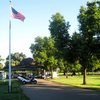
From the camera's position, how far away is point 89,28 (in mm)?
52500

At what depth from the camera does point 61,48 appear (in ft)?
197

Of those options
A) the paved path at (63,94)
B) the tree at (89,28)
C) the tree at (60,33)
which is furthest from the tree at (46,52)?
the paved path at (63,94)

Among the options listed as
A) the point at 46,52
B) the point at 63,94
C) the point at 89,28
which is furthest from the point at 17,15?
the point at 46,52

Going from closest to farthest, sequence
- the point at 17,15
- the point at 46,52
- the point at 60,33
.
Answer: the point at 17,15 < the point at 60,33 < the point at 46,52

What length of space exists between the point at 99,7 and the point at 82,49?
307 inches

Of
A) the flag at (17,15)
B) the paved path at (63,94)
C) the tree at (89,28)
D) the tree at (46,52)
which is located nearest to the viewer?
the paved path at (63,94)

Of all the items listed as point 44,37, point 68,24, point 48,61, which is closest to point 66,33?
point 68,24

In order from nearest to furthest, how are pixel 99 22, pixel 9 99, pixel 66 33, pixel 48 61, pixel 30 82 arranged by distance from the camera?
pixel 9 99, pixel 99 22, pixel 66 33, pixel 30 82, pixel 48 61

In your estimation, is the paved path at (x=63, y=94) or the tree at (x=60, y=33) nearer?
the paved path at (x=63, y=94)

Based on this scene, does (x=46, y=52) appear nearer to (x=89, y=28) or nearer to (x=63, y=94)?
(x=89, y=28)

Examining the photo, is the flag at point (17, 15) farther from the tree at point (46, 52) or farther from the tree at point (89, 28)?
the tree at point (46, 52)

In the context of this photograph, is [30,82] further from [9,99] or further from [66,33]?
[9,99]

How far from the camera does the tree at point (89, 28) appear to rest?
49031mm

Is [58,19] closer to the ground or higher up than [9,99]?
higher up
